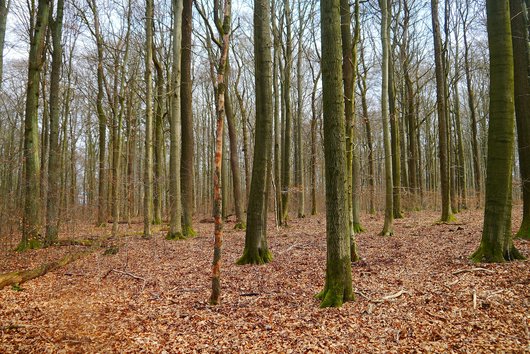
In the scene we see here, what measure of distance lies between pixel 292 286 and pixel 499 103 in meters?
5.39

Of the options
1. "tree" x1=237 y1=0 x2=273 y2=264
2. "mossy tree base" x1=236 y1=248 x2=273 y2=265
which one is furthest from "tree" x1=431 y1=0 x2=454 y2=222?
"mossy tree base" x1=236 y1=248 x2=273 y2=265

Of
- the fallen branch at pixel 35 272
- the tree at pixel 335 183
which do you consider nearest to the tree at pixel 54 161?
the fallen branch at pixel 35 272

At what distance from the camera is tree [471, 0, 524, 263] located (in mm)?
6730

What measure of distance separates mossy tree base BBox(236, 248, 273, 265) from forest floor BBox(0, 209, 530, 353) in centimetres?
32

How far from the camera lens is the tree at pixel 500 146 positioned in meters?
6.73

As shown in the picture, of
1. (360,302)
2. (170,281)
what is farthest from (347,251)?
(170,281)

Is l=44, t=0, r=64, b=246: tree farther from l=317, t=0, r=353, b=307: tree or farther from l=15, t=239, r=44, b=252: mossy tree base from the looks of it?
l=317, t=0, r=353, b=307: tree

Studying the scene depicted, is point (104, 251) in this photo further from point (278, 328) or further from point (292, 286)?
point (278, 328)

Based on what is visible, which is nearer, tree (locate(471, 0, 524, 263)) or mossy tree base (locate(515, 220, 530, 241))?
tree (locate(471, 0, 524, 263))

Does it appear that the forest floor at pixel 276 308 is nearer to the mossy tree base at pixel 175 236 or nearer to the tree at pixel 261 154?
the tree at pixel 261 154

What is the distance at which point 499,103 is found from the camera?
6824 mm

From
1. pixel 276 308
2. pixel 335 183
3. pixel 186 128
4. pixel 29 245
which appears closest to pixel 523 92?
pixel 335 183

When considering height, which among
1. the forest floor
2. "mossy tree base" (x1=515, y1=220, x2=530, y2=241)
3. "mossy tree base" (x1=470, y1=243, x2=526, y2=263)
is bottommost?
the forest floor

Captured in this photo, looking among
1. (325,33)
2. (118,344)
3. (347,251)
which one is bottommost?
(118,344)
